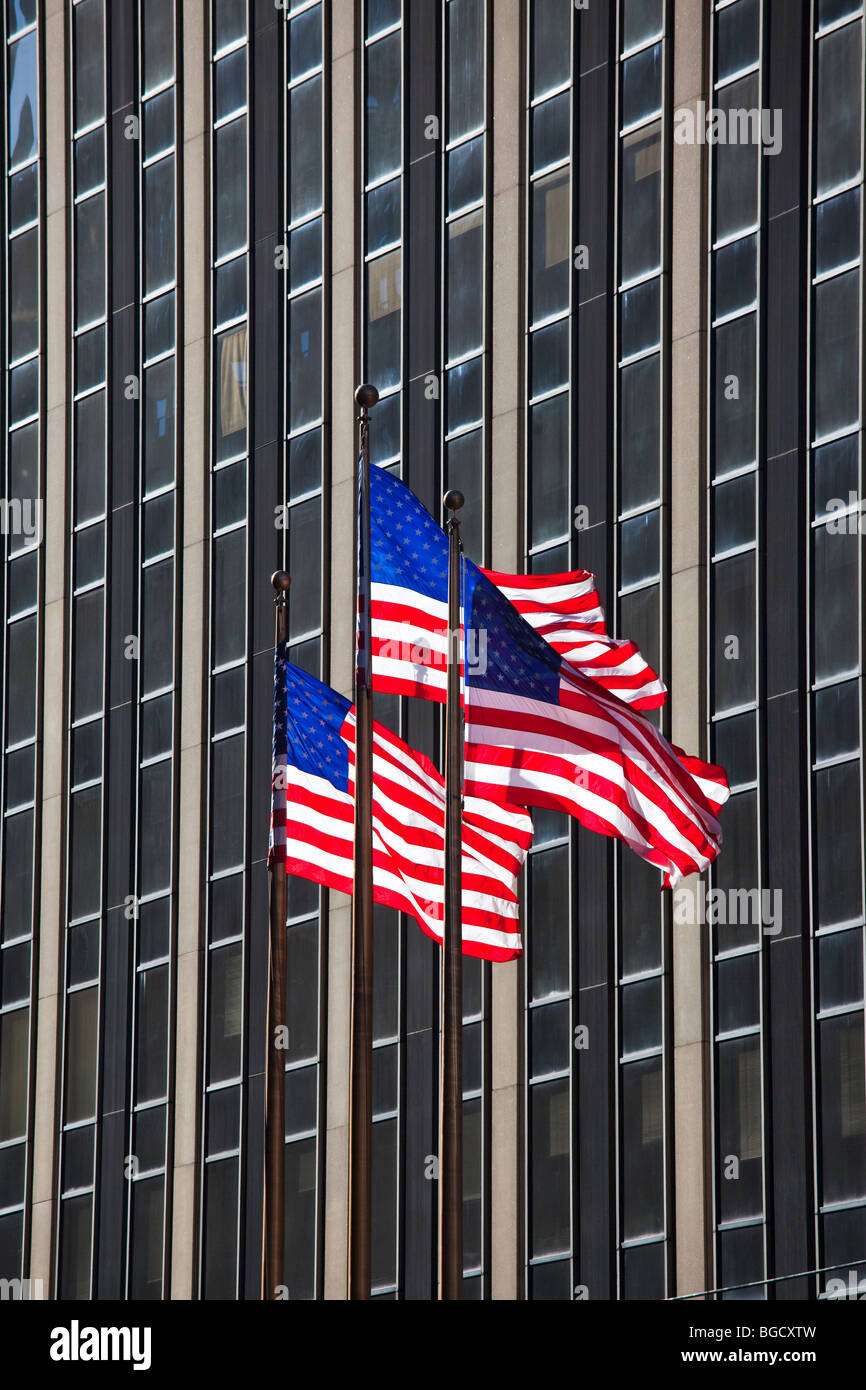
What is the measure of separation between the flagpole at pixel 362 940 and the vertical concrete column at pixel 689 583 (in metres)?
15.8

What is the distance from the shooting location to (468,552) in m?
42.8

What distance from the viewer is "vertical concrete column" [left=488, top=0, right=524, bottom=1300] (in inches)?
1533

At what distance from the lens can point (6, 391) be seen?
54.5 m

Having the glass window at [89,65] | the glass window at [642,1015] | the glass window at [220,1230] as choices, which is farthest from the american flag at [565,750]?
the glass window at [89,65]

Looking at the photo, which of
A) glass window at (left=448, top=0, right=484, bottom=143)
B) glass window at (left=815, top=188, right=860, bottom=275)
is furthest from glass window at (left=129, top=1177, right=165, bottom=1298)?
glass window at (left=815, top=188, right=860, bottom=275)

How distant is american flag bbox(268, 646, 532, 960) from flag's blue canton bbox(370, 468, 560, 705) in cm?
158

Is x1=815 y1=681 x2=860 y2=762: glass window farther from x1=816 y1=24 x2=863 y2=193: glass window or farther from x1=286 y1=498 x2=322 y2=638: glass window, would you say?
x1=286 y1=498 x2=322 y2=638: glass window

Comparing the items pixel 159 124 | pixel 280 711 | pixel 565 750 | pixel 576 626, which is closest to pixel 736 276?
pixel 576 626

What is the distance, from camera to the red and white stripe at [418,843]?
22250 mm

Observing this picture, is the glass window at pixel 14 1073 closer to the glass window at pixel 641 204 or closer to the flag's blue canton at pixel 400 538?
the glass window at pixel 641 204

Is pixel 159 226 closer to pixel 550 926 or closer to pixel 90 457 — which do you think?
pixel 90 457

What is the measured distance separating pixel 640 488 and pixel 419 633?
18.4 m

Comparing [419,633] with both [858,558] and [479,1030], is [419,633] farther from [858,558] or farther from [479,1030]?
[479,1030]
